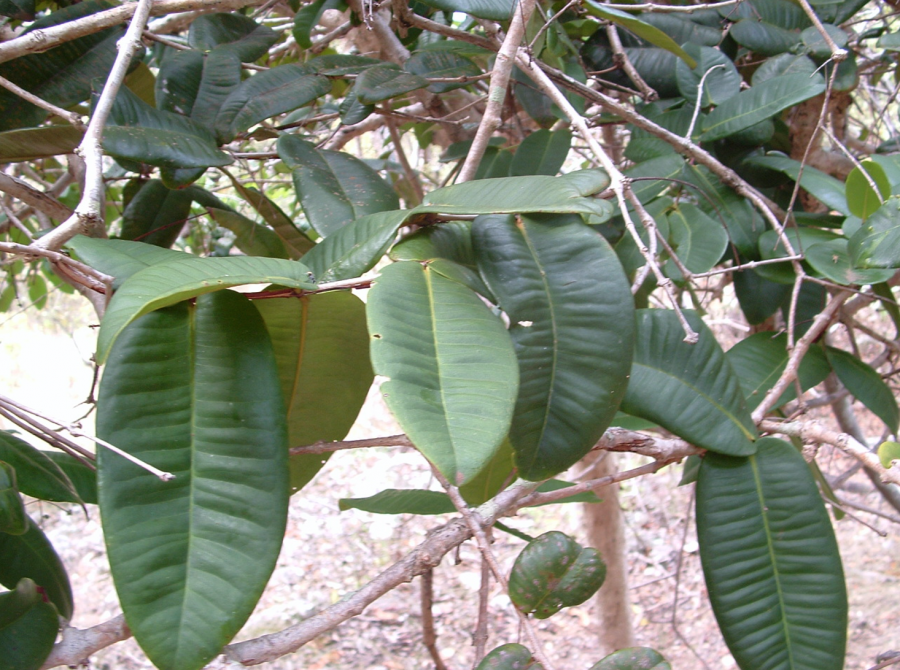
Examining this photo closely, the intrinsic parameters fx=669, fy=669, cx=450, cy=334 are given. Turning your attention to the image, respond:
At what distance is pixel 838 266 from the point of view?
2.36 feet

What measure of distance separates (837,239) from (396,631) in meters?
1.80

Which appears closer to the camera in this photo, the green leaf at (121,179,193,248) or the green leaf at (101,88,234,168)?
the green leaf at (101,88,234,168)

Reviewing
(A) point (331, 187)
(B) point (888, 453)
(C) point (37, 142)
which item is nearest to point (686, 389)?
(B) point (888, 453)

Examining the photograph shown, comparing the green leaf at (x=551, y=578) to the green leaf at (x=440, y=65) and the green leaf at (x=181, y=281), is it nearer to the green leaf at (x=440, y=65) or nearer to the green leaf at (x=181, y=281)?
the green leaf at (x=181, y=281)

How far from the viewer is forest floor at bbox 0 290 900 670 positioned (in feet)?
6.39

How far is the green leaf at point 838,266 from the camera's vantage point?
→ 2.18 feet

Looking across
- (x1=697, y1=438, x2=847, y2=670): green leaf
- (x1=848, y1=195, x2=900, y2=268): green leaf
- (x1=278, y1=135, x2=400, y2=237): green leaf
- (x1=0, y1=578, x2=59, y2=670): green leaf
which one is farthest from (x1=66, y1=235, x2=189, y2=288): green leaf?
(x1=848, y1=195, x2=900, y2=268): green leaf

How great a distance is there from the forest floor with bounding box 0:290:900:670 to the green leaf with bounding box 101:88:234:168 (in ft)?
4.43

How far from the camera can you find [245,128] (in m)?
0.69

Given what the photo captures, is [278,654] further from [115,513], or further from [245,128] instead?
[245,128]

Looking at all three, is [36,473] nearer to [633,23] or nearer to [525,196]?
[525,196]

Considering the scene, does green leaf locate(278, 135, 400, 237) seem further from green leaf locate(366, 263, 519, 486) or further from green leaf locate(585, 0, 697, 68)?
green leaf locate(585, 0, 697, 68)

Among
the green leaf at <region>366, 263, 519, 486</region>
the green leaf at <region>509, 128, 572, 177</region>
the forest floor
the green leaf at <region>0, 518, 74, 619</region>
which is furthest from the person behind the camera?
the forest floor

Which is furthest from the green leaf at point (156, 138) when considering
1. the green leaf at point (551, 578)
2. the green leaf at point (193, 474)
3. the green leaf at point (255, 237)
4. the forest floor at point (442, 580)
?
the forest floor at point (442, 580)
